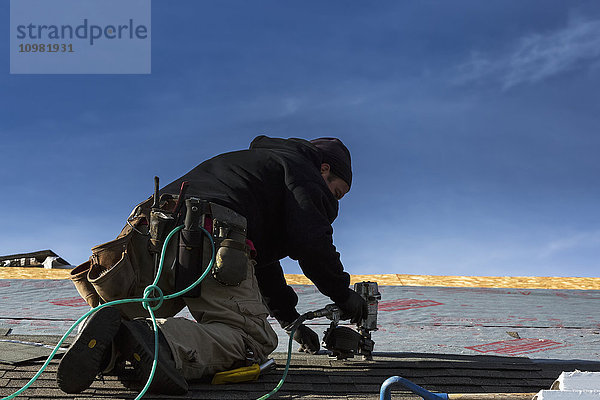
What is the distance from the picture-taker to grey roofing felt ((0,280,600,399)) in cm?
213

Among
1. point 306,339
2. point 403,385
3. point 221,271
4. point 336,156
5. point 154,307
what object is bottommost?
point 306,339

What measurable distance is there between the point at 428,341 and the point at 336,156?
123cm

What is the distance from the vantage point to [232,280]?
7.14 feet

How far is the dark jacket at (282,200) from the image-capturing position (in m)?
2.37

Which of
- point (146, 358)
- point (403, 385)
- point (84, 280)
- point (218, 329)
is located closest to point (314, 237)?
point (218, 329)

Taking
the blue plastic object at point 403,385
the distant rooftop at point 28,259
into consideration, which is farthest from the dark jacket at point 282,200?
the distant rooftop at point 28,259

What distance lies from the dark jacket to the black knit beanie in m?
0.14

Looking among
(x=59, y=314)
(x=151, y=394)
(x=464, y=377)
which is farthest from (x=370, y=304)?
(x=59, y=314)

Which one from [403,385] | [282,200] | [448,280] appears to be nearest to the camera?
[403,385]

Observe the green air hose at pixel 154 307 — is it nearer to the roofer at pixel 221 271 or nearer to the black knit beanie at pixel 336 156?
the roofer at pixel 221 271

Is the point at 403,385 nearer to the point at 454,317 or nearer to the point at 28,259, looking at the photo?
the point at 454,317

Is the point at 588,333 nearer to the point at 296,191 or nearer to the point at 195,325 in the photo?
the point at 296,191

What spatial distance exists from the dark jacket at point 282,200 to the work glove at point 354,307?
38 millimetres

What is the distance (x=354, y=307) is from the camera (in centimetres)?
256
